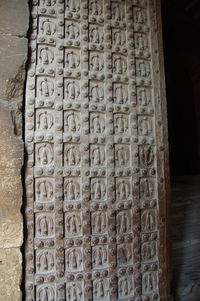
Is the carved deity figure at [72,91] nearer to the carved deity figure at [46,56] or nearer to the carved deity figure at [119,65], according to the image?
the carved deity figure at [46,56]

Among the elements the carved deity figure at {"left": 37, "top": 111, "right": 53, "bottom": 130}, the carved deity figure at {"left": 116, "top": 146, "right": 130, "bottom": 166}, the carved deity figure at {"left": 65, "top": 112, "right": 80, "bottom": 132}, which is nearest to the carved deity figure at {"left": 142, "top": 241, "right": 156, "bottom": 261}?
the carved deity figure at {"left": 116, "top": 146, "right": 130, "bottom": 166}

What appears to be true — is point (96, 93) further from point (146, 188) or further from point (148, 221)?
point (148, 221)

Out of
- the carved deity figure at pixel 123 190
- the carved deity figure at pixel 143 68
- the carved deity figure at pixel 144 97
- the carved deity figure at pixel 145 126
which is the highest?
the carved deity figure at pixel 143 68

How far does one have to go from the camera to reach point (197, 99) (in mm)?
4531

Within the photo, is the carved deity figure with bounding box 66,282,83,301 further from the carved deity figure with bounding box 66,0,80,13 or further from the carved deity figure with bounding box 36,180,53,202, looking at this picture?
the carved deity figure with bounding box 66,0,80,13

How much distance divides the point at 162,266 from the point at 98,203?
761mm

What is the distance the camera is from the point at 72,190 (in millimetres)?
1974

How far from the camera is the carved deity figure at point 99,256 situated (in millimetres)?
1981

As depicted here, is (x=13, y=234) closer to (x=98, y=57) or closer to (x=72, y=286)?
(x=72, y=286)

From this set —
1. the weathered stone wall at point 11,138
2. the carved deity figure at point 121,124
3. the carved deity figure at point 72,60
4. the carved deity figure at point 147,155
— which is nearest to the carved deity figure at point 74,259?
the weathered stone wall at point 11,138

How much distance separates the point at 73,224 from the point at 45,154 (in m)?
0.57

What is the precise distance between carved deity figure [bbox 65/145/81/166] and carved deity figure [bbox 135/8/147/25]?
129 centimetres

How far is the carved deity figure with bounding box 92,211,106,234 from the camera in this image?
1997 mm

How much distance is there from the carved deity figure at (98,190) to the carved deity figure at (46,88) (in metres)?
0.78
